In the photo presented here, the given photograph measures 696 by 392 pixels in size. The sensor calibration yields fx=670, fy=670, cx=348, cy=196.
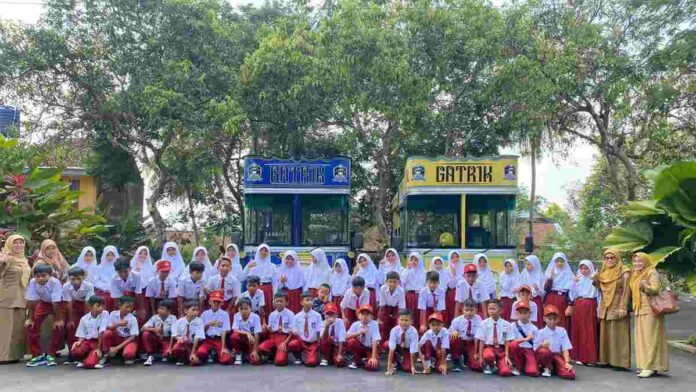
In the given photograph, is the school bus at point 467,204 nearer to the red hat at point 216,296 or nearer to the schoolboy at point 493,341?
the schoolboy at point 493,341

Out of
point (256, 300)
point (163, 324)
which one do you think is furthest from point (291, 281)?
point (163, 324)

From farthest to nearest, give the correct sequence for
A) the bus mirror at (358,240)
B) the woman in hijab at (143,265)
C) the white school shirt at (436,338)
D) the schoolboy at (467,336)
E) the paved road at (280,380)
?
the bus mirror at (358,240) < the woman in hijab at (143,265) < the schoolboy at (467,336) < the white school shirt at (436,338) < the paved road at (280,380)

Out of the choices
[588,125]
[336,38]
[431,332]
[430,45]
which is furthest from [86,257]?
[588,125]

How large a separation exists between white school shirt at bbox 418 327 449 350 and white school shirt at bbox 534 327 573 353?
1.04m

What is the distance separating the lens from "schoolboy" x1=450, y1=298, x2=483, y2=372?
8.02 m

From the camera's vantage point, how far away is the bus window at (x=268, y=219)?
1125 centimetres

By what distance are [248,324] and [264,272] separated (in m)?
1.28

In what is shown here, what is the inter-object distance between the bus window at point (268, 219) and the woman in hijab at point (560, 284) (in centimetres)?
437

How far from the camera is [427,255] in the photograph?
10.9 metres

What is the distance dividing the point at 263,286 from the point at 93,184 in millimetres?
14243

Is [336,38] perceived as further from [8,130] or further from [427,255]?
[8,130]

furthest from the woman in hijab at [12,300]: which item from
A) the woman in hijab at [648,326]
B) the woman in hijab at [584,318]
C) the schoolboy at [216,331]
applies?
the woman in hijab at [648,326]

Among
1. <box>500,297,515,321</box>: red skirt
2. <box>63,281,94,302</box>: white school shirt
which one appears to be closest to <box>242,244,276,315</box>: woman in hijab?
<box>63,281,94,302</box>: white school shirt

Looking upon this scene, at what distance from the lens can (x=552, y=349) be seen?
25.4 ft
